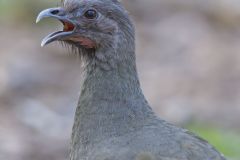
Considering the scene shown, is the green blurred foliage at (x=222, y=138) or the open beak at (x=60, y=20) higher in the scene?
the open beak at (x=60, y=20)

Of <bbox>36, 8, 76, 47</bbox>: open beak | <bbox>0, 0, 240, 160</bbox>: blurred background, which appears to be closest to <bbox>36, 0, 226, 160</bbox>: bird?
<bbox>36, 8, 76, 47</bbox>: open beak

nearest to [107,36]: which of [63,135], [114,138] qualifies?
[114,138]

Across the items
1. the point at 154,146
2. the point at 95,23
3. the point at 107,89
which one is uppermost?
the point at 95,23

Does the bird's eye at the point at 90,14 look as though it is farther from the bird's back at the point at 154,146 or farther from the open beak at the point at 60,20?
the bird's back at the point at 154,146

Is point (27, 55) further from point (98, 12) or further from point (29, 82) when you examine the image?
point (98, 12)

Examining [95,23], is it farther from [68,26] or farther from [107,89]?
[107,89]

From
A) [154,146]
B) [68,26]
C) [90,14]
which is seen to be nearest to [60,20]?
[68,26]

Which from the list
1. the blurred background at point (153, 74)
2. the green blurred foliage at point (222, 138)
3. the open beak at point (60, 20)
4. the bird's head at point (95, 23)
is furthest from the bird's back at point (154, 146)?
the blurred background at point (153, 74)

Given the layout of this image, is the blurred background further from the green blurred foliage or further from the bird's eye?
the bird's eye
